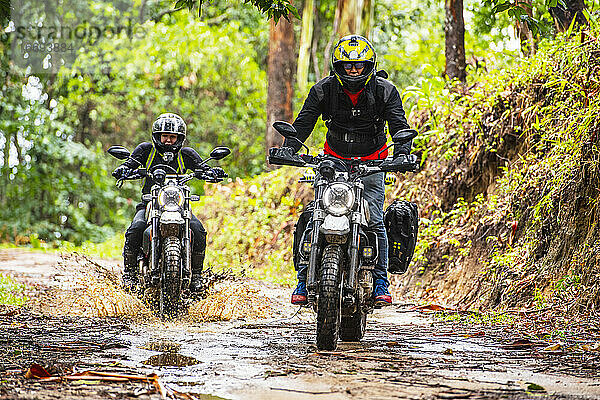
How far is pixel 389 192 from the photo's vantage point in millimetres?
12055

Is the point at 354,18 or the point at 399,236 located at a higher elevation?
the point at 354,18

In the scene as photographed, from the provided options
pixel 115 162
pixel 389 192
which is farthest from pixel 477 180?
pixel 115 162

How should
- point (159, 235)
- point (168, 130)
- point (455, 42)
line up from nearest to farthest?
point (159, 235) → point (168, 130) → point (455, 42)

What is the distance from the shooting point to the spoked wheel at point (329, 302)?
5.21 metres

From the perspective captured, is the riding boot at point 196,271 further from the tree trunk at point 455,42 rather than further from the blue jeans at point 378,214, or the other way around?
→ the tree trunk at point 455,42

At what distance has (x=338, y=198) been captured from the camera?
550 centimetres

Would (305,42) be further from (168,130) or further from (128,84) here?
(128,84)

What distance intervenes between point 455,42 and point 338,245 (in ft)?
24.9

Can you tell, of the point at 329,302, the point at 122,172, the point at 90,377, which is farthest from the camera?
the point at 122,172

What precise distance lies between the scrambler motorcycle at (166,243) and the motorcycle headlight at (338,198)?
2.24 meters

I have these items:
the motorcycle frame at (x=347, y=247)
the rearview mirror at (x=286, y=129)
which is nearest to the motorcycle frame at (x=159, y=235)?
the rearview mirror at (x=286, y=129)

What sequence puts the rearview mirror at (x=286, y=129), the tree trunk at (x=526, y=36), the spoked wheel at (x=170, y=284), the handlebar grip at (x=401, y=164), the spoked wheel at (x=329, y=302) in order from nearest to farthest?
the spoked wheel at (x=329, y=302) → the handlebar grip at (x=401, y=164) → the rearview mirror at (x=286, y=129) → the spoked wheel at (x=170, y=284) → the tree trunk at (x=526, y=36)

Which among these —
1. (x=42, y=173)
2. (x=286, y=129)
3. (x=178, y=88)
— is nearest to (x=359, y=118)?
(x=286, y=129)

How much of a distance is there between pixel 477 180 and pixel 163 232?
452cm
